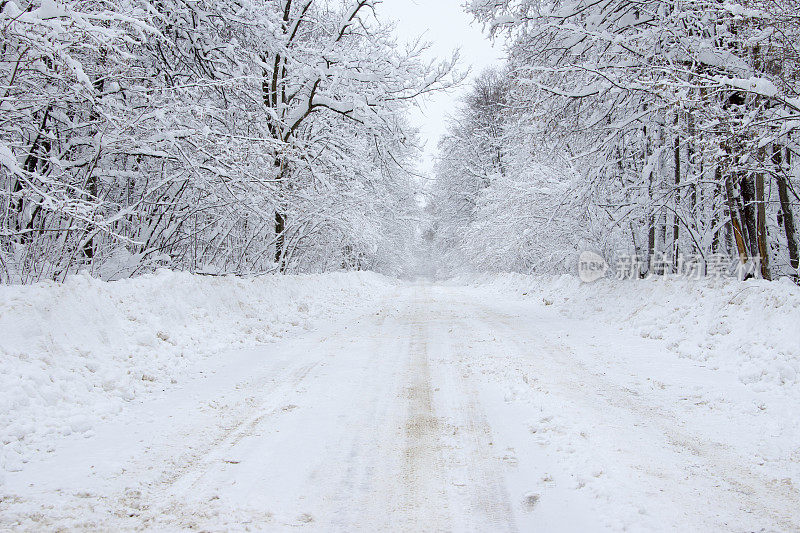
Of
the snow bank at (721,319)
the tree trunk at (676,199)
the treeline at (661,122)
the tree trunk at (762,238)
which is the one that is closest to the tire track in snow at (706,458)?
the snow bank at (721,319)

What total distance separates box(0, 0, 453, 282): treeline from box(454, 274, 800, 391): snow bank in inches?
236

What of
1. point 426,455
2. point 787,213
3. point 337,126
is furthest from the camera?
point 337,126

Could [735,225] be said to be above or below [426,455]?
above

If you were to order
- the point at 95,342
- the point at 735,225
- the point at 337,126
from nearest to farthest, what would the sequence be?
the point at 95,342, the point at 735,225, the point at 337,126

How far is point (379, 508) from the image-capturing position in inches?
107

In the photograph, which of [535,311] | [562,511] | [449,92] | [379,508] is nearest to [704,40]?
[449,92]

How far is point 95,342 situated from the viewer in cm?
518

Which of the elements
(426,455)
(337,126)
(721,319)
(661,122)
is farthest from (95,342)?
(661,122)

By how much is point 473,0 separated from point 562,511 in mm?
10218

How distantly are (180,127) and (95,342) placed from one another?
3.46 meters

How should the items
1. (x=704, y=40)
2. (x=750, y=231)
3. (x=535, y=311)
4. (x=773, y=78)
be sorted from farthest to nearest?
(x=535, y=311) → (x=750, y=231) → (x=704, y=40) → (x=773, y=78)

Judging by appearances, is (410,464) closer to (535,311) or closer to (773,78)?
(773,78)

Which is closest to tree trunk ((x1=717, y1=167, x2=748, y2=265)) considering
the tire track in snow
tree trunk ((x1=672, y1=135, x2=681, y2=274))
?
tree trunk ((x1=672, y1=135, x2=681, y2=274))

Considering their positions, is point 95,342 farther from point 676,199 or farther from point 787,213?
point 676,199
